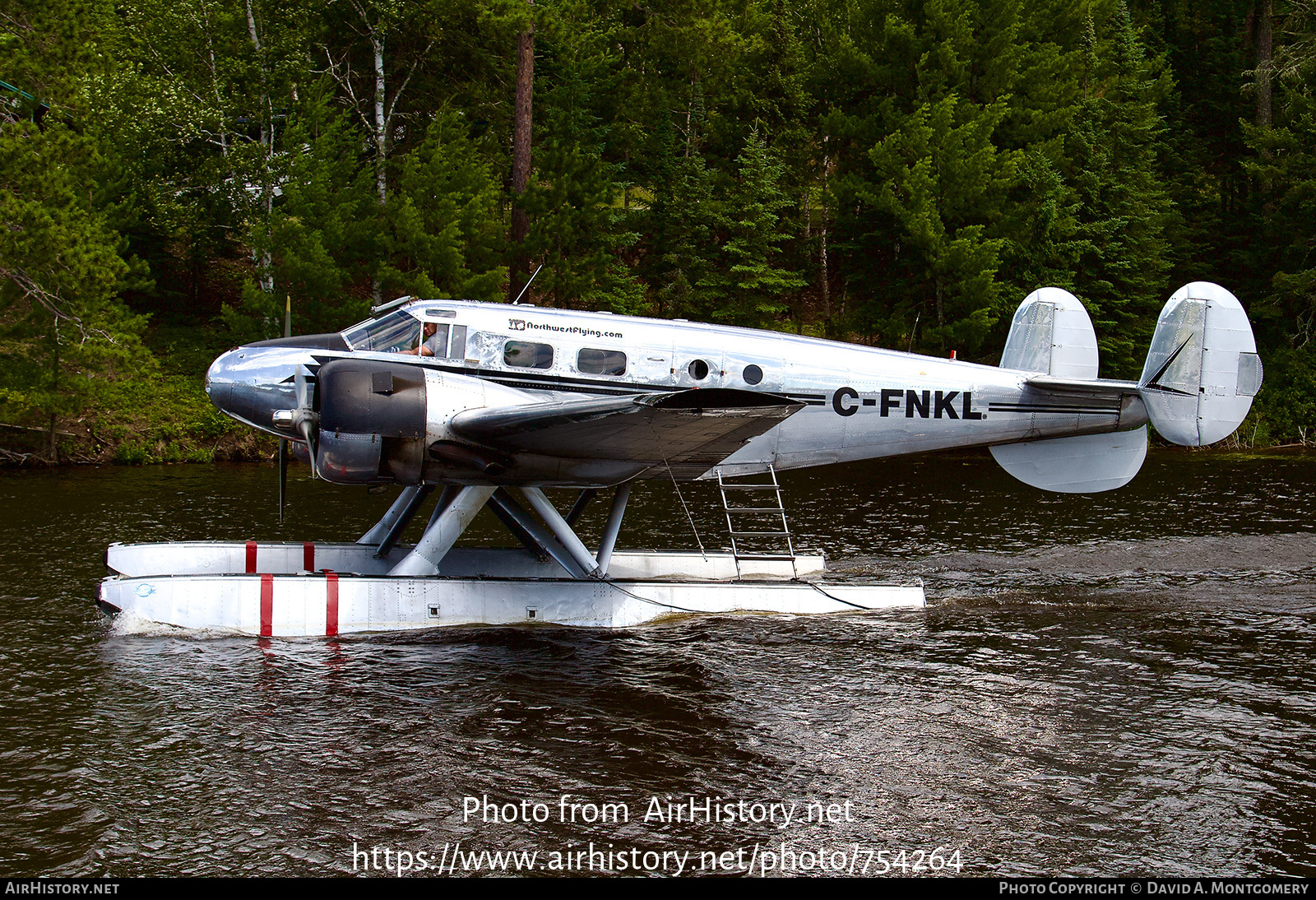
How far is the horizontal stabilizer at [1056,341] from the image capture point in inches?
613

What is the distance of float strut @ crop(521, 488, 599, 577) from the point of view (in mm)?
14125

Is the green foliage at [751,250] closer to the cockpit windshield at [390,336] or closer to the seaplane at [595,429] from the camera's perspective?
→ the seaplane at [595,429]

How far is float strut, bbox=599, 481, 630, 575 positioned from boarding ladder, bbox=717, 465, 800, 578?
1359mm

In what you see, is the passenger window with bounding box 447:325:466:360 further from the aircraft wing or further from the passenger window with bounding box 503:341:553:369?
the aircraft wing

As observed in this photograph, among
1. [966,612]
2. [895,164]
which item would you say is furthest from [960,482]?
[895,164]

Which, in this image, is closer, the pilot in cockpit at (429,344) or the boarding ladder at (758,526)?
the pilot in cockpit at (429,344)

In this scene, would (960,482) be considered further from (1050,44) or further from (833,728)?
(1050,44)

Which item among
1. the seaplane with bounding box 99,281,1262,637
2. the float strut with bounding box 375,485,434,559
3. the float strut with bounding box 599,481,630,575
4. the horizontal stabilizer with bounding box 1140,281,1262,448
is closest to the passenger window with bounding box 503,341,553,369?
the seaplane with bounding box 99,281,1262,637

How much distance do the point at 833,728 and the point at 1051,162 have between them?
35.5 meters

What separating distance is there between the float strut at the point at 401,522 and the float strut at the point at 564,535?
166cm

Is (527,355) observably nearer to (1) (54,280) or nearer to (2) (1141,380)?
(2) (1141,380)

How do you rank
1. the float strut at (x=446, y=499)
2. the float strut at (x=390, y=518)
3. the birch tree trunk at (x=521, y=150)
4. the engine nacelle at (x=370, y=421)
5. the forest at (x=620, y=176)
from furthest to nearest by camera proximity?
the birch tree trunk at (x=521, y=150), the forest at (x=620, y=176), the float strut at (x=390, y=518), the float strut at (x=446, y=499), the engine nacelle at (x=370, y=421)

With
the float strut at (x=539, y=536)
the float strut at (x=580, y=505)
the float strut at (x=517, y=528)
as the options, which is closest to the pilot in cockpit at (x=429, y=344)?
the float strut at (x=539, y=536)

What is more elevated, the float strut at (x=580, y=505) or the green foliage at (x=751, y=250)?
the green foliage at (x=751, y=250)
